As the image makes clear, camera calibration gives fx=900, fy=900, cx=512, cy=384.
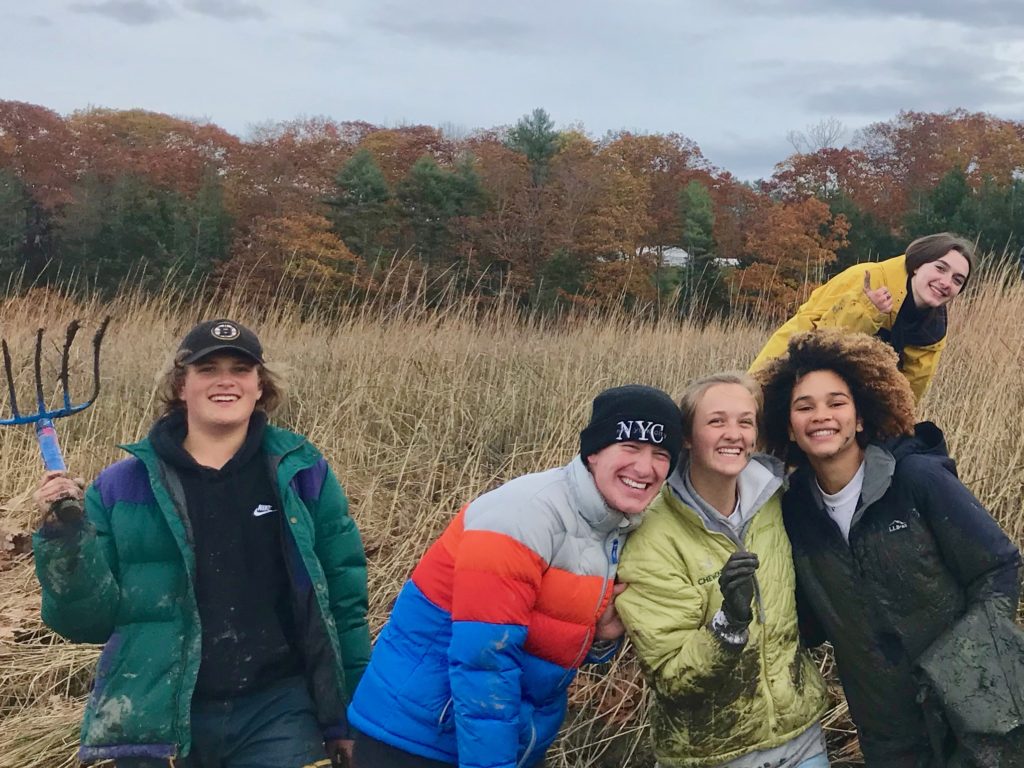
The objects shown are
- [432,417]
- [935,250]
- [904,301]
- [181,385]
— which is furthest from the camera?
[432,417]

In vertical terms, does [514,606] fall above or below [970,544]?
below

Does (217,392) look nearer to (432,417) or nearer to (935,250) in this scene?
(935,250)

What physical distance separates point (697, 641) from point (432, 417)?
11.2 ft

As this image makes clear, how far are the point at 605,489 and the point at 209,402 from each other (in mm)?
1010

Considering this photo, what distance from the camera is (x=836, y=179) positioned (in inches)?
1174

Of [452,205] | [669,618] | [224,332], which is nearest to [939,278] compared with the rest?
[669,618]

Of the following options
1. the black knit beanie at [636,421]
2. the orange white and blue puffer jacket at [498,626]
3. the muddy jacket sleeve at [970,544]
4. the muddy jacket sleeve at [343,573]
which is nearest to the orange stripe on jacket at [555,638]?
the orange white and blue puffer jacket at [498,626]

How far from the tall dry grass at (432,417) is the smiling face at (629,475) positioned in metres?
1.00

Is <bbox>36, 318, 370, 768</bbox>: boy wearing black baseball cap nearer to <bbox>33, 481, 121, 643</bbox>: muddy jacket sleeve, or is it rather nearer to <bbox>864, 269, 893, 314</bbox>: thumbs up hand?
<bbox>33, 481, 121, 643</bbox>: muddy jacket sleeve

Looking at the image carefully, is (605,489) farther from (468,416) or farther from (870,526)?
(468,416)

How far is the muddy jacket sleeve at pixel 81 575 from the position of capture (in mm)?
1929

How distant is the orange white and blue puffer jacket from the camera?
1.87 m

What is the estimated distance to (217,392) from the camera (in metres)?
2.25

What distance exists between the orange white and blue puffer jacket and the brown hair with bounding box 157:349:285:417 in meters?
0.69
